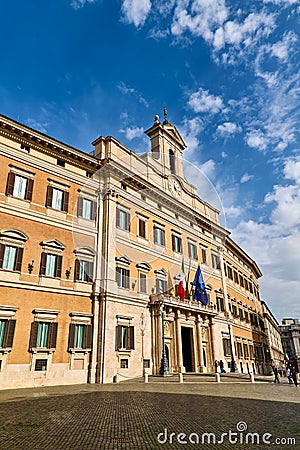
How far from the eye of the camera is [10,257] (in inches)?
695

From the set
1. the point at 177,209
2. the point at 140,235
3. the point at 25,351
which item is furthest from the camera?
the point at 177,209

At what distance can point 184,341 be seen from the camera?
91.1ft

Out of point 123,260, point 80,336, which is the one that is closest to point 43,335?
point 80,336

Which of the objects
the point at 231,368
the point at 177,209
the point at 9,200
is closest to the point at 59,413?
the point at 9,200

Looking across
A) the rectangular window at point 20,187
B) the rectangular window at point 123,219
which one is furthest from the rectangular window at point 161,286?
the rectangular window at point 20,187

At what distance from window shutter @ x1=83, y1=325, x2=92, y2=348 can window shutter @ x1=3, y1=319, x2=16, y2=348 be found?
4.40 m

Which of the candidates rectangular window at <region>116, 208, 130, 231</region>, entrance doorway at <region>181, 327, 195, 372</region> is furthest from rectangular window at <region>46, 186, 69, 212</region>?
entrance doorway at <region>181, 327, 195, 372</region>

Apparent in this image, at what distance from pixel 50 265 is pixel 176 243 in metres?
13.1

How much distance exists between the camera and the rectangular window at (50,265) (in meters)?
18.8

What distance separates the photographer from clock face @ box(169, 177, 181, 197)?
30219 millimetres

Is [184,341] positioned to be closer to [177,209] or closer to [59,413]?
[177,209]

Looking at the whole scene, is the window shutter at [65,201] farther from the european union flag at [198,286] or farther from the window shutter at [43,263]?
the european union flag at [198,286]

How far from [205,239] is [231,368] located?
12814 mm

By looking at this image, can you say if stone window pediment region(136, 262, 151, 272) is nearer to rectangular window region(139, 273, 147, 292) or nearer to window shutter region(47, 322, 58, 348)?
rectangular window region(139, 273, 147, 292)
